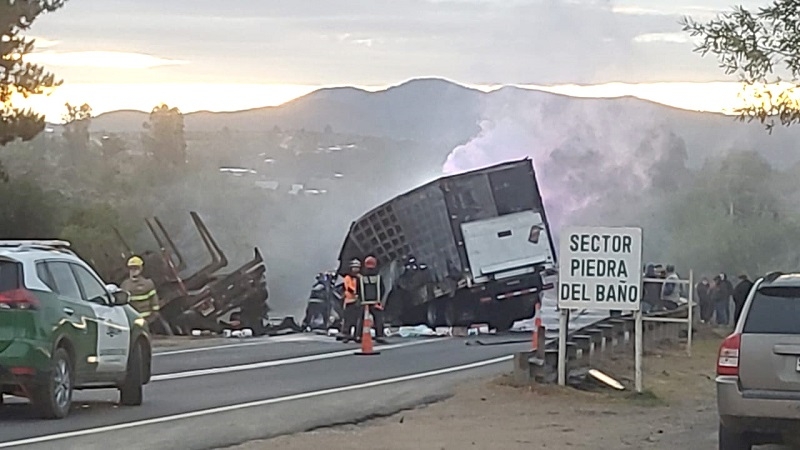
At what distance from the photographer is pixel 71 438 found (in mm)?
13656

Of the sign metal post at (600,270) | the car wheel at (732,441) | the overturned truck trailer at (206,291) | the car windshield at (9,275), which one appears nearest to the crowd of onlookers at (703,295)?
the overturned truck trailer at (206,291)

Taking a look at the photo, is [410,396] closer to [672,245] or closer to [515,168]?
[515,168]

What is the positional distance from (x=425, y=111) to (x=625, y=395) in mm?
29954

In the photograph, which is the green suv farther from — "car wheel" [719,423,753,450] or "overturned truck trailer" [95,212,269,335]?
"overturned truck trailer" [95,212,269,335]

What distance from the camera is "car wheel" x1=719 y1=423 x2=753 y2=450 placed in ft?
40.6

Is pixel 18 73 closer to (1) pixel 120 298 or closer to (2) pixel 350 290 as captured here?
(2) pixel 350 290

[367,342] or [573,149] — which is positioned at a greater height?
[573,149]

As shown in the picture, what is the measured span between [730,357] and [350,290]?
15924 millimetres

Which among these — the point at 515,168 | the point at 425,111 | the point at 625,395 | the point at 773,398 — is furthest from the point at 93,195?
the point at 773,398

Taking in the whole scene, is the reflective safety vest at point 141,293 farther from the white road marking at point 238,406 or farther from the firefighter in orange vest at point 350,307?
the firefighter in orange vest at point 350,307

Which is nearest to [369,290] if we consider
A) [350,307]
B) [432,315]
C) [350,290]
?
[350,290]

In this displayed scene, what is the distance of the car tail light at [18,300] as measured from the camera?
48.0 ft

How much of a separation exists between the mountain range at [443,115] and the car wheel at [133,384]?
1668 cm

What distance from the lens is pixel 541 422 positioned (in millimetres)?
15383
